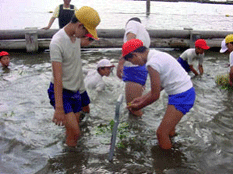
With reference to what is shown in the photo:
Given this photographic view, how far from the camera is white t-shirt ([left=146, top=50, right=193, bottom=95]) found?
317 centimetres

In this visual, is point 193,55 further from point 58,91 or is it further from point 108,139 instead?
point 58,91

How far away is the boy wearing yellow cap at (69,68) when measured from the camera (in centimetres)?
295

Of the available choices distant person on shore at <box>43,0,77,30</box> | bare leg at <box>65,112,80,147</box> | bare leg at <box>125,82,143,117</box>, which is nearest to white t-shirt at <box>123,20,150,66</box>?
bare leg at <box>125,82,143,117</box>

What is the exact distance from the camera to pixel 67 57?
3230 mm

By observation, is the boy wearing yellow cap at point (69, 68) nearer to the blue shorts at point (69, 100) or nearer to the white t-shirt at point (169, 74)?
the blue shorts at point (69, 100)

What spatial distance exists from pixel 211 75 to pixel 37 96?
4.73 m

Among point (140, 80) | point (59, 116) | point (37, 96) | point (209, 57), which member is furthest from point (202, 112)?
point (209, 57)

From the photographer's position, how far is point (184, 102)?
325 centimetres

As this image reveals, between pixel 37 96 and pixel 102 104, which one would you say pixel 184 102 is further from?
pixel 37 96

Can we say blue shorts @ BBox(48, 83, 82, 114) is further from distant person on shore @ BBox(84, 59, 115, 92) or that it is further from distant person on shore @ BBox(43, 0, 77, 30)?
distant person on shore @ BBox(43, 0, 77, 30)

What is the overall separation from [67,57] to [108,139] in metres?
1.49

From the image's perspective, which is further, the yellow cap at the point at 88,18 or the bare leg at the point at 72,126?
the bare leg at the point at 72,126

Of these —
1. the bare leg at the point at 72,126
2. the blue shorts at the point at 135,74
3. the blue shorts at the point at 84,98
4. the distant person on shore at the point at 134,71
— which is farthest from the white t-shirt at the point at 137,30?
the bare leg at the point at 72,126

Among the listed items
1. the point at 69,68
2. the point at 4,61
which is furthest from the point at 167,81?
the point at 4,61
